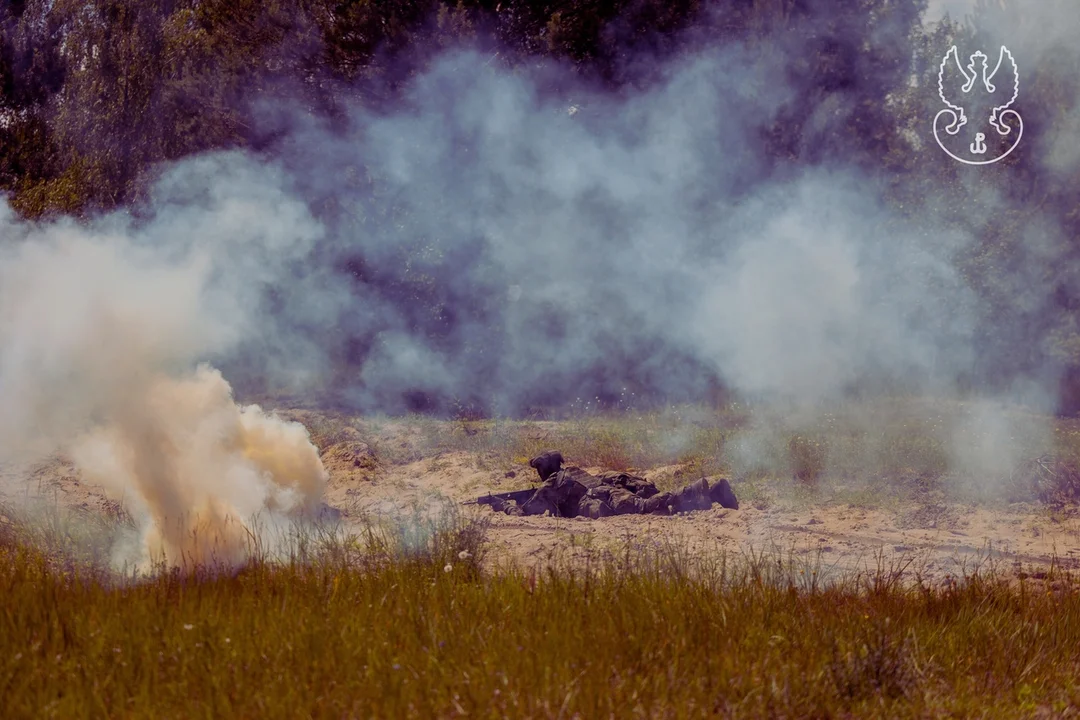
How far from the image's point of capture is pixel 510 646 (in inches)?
197

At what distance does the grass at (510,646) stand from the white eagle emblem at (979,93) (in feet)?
39.5

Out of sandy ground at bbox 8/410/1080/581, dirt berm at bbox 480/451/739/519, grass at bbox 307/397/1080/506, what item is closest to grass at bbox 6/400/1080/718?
sandy ground at bbox 8/410/1080/581

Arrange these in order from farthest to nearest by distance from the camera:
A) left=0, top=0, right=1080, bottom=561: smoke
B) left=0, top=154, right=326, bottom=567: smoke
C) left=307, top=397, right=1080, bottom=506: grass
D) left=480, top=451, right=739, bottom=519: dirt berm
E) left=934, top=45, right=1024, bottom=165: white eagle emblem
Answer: left=934, top=45, right=1024, bottom=165: white eagle emblem < left=0, top=0, right=1080, bottom=561: smoke < left=307, top=397, right=1080, bottom=506: grass < left=480, top=451, right=739, bottom=519: dirt berm < left=0, top=154, right=326, bottom=567: smoke

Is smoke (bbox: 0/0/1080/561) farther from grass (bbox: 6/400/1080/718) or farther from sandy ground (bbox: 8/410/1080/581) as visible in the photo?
grass (bbox: 6/400/1080/718)

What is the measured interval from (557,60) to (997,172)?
6.96 meters

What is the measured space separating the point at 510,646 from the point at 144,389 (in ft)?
16.4

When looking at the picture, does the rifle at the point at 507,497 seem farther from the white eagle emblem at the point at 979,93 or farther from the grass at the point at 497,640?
the white eagle emblem at the point at 979,93

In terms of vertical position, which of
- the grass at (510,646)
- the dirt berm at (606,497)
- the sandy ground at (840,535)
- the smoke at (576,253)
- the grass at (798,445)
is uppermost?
the smoke at (576,253)

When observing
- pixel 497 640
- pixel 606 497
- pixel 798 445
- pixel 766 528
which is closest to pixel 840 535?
pixel 766 528

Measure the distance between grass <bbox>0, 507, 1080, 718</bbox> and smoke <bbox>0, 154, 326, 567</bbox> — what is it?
185cm

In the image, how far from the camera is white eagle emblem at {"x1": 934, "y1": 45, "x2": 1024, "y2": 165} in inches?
666

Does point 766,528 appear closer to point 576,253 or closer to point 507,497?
point 507,497

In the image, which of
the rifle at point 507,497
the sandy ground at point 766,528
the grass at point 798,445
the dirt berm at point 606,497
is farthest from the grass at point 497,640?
the rifle at point 507,497

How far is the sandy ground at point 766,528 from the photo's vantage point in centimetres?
863
